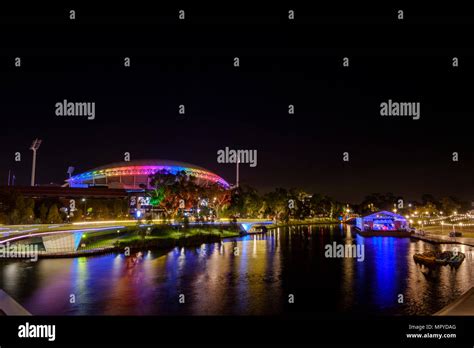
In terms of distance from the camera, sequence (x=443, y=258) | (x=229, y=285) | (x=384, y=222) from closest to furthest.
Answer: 1. (x=229, y=285)
2. (x=443, y=258)
3. (x=384, y=222)

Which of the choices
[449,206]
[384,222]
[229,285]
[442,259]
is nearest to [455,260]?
[442,259]

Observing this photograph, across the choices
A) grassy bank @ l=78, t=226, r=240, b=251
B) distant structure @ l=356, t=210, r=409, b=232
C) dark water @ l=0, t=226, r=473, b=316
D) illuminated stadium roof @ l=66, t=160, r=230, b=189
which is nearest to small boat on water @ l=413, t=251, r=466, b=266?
dark water @ l=0, t=226, r=473, b=316

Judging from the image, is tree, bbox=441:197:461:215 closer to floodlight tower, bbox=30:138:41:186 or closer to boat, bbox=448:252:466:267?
boat, bbox=448:252:466:267

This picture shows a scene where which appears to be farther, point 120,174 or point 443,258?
point 120,174

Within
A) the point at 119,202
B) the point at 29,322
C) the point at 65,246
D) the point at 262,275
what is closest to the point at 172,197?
the point at 119,202

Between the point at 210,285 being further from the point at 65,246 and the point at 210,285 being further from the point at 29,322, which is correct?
the point at 65,246

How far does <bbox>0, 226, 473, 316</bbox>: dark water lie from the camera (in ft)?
76.0

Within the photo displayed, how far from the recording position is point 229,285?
29391mm

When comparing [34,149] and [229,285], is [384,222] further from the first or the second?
[34,149]

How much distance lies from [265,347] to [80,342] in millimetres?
5950

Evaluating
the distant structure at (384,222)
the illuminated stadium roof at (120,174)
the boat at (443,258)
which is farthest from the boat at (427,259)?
the illuminated stadium roof at (120,174)

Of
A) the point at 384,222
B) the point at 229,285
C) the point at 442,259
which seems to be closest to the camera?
the point at 229,285

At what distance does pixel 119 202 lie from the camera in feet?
254

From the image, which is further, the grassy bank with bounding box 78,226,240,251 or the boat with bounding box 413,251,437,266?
the grassy bank with bounding box 78,226,240,251
